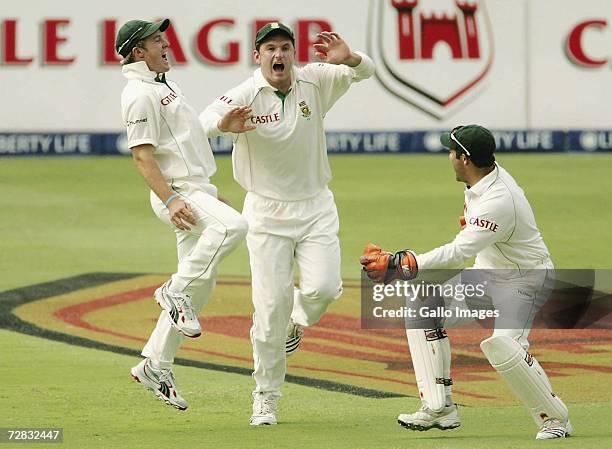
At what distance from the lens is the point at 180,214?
785 centimetres

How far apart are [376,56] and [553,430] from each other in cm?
1182

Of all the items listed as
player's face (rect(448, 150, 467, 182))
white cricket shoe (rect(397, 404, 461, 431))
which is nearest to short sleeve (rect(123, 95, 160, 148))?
player's face (rect(448, 150, 467, 182))

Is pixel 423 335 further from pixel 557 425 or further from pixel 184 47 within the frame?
pixel 184 47

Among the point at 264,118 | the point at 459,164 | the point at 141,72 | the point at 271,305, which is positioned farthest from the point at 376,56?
the point at 459,164

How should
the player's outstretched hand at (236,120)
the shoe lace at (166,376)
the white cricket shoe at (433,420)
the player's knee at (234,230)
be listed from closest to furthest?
the white cricket shoe at (433,420) → the player's outstretched hand at (236,120) → the player's knee at (234,230) → the shoe lace at (166,376)

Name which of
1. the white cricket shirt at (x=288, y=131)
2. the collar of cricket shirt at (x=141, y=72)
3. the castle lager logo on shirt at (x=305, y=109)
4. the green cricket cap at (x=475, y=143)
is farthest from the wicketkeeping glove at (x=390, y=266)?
the collar of cricket shirt at (x=141, y=72)

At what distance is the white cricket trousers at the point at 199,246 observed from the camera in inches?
310

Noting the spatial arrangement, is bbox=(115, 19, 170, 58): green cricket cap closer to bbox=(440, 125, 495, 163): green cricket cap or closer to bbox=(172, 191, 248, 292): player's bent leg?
bbox=(172, 191, 248, 292): player's bent leg

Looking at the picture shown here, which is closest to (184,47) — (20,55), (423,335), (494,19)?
(20,55)

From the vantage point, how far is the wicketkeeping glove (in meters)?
7.20

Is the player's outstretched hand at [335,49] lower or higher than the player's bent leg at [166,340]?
higher

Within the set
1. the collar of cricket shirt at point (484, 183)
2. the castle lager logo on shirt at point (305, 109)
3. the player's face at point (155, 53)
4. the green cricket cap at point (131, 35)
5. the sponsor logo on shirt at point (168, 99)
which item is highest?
the green cricket cap at point (131, 35)

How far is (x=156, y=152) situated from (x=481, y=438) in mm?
2344

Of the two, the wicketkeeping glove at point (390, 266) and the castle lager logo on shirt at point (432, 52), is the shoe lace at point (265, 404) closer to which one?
the wicketkeeping glove at point (390, 266)
